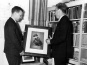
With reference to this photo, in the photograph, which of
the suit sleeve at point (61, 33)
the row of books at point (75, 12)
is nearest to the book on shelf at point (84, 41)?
the row of books at point (75, 12)

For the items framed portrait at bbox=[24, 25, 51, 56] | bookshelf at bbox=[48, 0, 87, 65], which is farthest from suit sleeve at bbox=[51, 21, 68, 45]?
bookshelf at bbox=[48, 0, 87, 65]

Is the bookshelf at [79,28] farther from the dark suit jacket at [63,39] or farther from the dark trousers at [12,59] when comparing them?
the dark trousers at [12,59]

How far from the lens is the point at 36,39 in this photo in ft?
10.4

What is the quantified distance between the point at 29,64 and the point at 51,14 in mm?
1363

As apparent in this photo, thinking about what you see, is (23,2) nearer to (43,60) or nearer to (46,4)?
(46,4)

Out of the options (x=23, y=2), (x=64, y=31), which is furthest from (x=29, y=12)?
(x=64, y=31)

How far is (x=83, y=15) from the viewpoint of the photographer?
3.09 metres

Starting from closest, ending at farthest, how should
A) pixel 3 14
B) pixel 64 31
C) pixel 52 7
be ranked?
1. pixel 64 31
2. pixel 3 14
3. pixel 52 7

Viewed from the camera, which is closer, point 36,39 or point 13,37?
point 13,37

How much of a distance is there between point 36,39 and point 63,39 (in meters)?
0.70

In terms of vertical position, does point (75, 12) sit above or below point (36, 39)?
above

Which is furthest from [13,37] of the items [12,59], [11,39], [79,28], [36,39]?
Answer: [79,28]

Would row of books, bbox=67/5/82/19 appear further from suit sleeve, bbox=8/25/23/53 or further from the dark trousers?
the dark trousers

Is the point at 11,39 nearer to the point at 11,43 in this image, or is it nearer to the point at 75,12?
the point at 11,43
